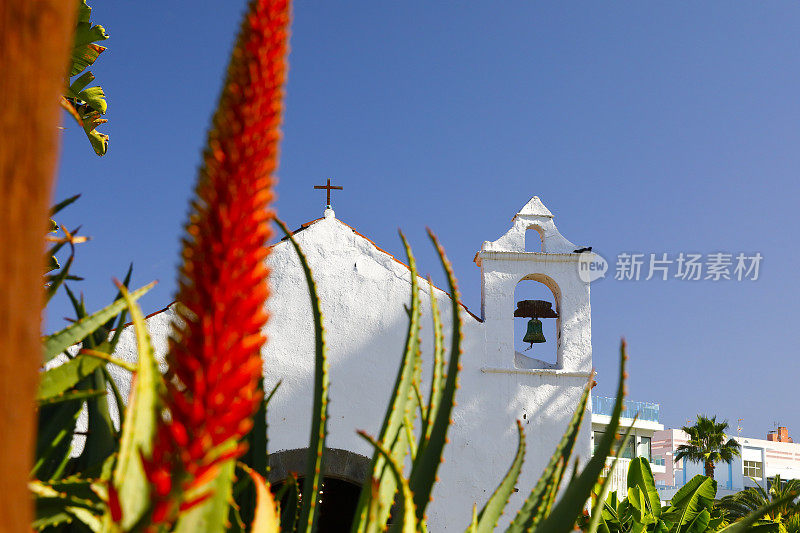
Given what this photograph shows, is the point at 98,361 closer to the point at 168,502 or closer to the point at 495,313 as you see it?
the point at 168,502

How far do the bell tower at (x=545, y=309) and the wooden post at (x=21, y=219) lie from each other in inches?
294

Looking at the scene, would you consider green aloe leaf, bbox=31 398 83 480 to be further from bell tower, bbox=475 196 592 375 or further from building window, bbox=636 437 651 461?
building window, bbox=636 437 651 461

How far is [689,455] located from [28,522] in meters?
36.1

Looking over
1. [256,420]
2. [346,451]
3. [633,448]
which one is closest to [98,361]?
[256,420]

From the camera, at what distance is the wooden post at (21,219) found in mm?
295

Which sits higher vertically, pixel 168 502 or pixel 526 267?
pixel 526 267

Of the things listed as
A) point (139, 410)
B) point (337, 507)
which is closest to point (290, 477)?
point (139, 410)

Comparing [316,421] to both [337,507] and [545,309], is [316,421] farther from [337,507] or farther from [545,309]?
[337,507]

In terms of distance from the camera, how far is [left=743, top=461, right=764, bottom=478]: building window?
133ft

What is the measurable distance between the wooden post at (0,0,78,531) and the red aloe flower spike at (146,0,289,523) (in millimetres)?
70

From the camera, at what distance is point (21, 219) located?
0.99ft

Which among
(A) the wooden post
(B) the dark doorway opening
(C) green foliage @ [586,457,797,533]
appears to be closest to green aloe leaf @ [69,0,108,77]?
(A) the wooden post

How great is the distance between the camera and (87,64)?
17.3ft

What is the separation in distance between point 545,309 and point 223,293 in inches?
320
